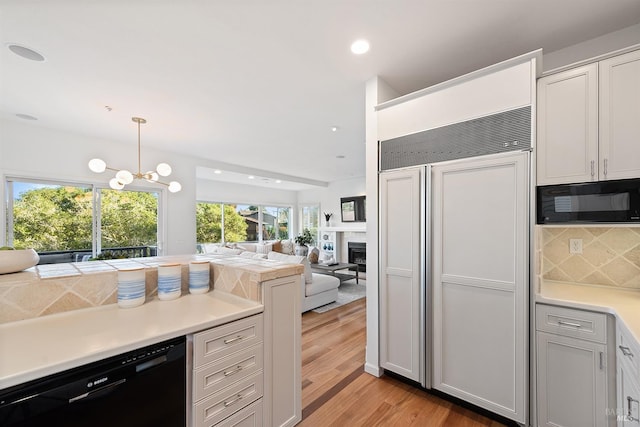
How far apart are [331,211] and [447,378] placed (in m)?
6.78

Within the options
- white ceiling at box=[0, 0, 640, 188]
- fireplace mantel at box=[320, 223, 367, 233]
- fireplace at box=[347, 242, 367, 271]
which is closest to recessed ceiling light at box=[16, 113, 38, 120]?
white ceiling at box=[0, 0, 640, 188]

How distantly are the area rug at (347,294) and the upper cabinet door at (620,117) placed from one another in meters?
3.58

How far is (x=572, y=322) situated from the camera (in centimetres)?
162

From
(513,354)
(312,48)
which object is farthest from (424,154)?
(513,354)

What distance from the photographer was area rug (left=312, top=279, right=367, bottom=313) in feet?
14.4

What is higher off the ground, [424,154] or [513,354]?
[424,154]

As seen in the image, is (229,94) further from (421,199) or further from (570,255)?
(570,255)

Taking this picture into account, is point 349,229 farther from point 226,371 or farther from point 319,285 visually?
point 226,371

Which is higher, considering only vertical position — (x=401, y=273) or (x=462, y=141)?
(x=462, y=141)

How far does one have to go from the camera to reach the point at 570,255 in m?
2.09

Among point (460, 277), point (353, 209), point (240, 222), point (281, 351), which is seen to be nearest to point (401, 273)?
point (460, 277)

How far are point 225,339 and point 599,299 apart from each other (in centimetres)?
222

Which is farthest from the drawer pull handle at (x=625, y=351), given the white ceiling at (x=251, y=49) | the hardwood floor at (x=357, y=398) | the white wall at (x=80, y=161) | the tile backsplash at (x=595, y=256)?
the white wall at (x=80, y=161)

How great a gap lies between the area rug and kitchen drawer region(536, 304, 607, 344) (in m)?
2.96
